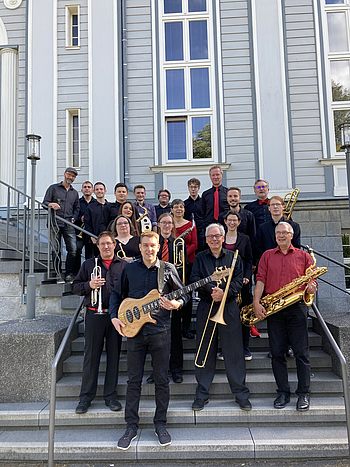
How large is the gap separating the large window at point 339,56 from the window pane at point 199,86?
2798 mm

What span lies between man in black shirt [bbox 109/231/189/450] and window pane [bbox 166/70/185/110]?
616 cm

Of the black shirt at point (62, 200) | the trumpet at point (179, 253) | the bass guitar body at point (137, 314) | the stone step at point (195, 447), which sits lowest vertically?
the stone step at point (195, 447)

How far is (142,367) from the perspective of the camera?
13.4ft

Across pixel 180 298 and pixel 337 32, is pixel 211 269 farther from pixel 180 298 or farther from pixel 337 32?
pixel 337 32

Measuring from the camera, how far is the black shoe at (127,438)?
4.00 meters

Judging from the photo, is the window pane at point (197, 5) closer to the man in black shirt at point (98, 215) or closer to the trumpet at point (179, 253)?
the man in black shirt at point (98, 215)

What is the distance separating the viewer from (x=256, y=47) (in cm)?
926

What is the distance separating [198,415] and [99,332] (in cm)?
138

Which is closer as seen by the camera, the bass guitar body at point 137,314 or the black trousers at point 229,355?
the bass guitar body at point 137,314

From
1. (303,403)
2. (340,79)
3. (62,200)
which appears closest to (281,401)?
(303,403)

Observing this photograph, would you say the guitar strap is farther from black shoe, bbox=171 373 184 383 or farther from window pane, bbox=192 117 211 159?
window pane, bbox=192 117 211 159

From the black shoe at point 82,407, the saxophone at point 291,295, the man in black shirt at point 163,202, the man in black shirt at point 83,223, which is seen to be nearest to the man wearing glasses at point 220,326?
the saxophone at point 291,295

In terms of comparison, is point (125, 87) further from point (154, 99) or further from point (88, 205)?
point (88, 205)

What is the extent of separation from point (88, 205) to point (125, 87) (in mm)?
4052
